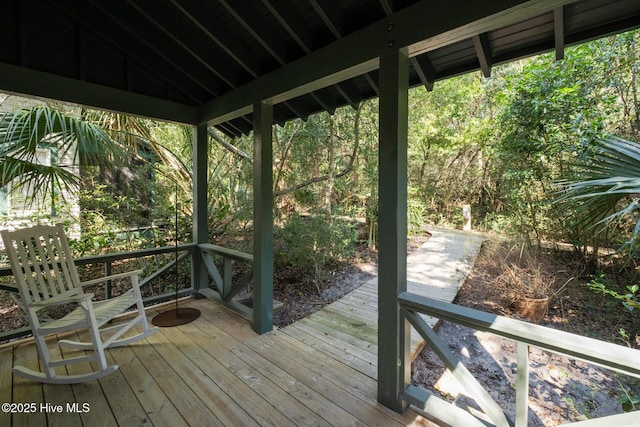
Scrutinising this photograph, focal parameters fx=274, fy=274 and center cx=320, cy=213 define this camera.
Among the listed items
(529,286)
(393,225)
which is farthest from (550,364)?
(393,225)

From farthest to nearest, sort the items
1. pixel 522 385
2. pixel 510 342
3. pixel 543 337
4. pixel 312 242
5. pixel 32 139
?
pixel 312 242 < pixel 510 342 < pixel 32 139 < pixel 522 385 < pixel 543 337

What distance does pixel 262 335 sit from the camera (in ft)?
8.89

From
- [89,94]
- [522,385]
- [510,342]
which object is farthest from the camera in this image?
[510,342]

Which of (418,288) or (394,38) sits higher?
(394,38)

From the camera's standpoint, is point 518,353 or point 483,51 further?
point 483,51

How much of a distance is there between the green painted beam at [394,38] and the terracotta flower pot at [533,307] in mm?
3484

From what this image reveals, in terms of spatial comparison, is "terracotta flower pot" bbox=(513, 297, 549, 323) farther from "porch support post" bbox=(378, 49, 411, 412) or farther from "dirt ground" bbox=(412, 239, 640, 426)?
"porch support post" bbox=(378, 49, 411, 412)

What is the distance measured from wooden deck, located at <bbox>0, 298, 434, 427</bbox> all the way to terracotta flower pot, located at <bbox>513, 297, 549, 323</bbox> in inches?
90.4

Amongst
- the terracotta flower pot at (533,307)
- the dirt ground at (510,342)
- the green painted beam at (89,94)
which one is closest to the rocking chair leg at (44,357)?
the green painted beam at (89,94)

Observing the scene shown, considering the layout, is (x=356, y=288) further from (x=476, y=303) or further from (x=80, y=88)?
(x=80, y=88)

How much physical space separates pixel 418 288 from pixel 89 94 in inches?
179

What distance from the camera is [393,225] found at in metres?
1.70

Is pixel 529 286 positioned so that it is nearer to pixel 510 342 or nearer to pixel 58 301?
pixel 510 342

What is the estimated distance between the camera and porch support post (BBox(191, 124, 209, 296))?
11.5ft
